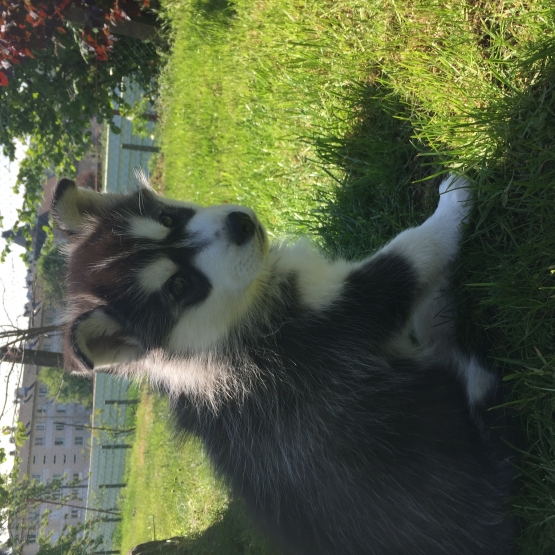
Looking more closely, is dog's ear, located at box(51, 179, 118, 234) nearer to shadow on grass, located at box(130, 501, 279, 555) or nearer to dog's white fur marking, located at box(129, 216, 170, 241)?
dog's white fur marking, located at box(129, 216, 170, 241)

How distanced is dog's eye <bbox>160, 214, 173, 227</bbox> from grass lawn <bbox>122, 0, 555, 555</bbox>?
1.57 m

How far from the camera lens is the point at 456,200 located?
2988 millimetres

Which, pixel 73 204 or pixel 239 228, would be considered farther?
pixel 73 204

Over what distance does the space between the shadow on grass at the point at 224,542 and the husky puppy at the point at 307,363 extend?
114 inches

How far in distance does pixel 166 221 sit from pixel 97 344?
85 cm

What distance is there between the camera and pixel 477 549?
2469 mm

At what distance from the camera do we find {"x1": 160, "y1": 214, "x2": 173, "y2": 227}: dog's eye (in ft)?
10.1

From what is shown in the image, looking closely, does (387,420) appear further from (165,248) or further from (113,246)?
(113,246)

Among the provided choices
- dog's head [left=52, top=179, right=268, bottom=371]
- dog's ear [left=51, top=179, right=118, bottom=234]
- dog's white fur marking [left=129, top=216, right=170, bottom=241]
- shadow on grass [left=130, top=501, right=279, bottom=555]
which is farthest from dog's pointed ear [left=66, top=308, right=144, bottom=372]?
shadow on grass [left=130, top=501, right=279, bottom=555]

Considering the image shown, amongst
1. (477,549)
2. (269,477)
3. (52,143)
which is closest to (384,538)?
(477,549)

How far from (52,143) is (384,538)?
840 cm

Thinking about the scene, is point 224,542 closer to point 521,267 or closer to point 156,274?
point 156,274

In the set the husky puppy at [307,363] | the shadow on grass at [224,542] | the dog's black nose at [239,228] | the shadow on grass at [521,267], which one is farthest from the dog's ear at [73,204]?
the shadow on grass at [224,542]

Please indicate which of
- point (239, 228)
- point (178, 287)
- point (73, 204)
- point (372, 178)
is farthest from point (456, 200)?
point (73, 204)
